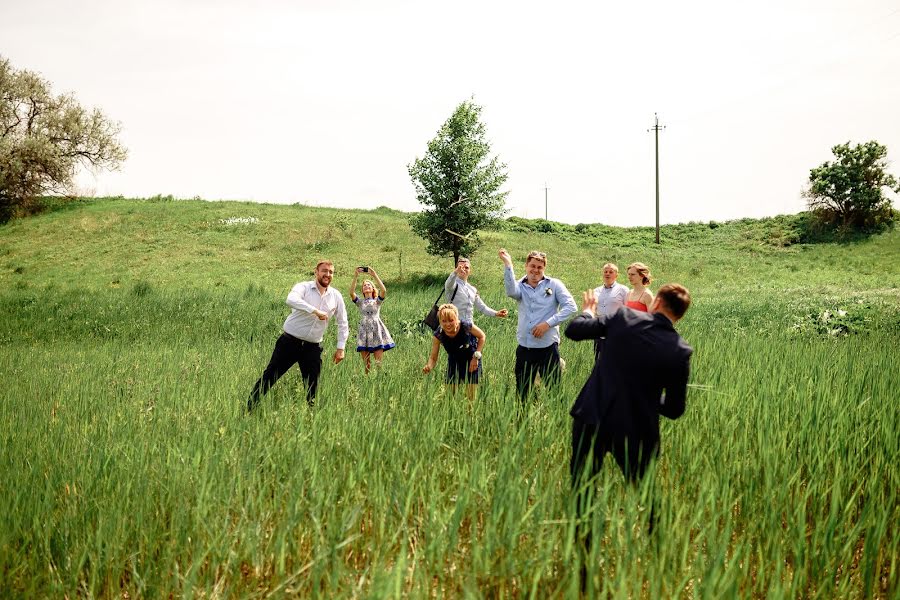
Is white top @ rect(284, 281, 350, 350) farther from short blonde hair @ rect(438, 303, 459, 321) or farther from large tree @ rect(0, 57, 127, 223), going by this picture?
large tree @ rect(0, 57, 127, 223)

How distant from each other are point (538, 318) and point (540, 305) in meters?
0.16

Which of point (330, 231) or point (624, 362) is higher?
point (330, 231)

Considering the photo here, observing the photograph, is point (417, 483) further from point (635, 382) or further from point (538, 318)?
point (538, 318)

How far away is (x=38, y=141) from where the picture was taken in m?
38.7

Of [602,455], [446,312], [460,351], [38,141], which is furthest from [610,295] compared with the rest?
[38,141]

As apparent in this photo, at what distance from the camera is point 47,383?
8141 mm

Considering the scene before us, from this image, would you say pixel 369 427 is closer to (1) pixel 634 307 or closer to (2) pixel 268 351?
(1) pixel 634 307

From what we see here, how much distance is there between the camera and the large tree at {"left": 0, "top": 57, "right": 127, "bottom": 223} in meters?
38.6

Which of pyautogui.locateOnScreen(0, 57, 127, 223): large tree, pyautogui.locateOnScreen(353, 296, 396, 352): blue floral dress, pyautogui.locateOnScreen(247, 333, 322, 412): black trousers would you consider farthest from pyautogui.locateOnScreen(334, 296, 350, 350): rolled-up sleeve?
pyautogui.locateOnScreen(0, 57, 127, 223): large tree

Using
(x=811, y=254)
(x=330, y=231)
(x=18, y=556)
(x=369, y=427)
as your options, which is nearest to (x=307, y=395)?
(x=369, y=427)

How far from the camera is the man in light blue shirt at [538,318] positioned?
6.51 metres

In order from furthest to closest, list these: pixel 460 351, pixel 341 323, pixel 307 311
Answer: pixel 341 323
pixel 307 311
pixel 460 351

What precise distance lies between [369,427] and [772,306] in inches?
732

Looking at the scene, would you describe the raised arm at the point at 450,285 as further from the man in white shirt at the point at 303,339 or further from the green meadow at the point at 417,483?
the man in white shirt at the point at 303,339
